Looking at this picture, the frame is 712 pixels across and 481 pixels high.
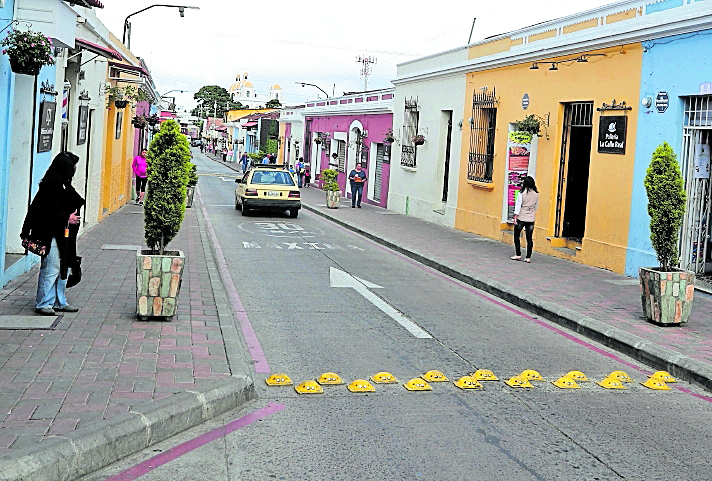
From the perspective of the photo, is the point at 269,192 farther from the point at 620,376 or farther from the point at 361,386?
the point at 361,386

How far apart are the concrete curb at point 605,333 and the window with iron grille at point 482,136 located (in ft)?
23.8

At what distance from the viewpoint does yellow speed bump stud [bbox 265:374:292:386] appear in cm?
733

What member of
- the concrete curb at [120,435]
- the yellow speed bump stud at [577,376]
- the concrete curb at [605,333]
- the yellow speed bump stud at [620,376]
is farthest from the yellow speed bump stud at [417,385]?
the concrete curb at [605,333]

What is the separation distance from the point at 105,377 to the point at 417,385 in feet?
8.64

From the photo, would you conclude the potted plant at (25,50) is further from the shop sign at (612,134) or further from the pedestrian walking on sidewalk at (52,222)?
the shop sign at (612,134)

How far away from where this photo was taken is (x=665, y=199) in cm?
1039

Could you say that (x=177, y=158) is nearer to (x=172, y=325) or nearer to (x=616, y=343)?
(x=172, y=325)

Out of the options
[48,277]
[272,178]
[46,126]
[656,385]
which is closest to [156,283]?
[48,277]

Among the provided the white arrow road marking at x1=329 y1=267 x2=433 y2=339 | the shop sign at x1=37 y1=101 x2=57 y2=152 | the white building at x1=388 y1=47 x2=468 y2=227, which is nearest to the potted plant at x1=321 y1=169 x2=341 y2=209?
the white building at x1=388 y1=47 x2=468 y2=227

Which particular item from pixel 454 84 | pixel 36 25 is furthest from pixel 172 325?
pixel 454 84

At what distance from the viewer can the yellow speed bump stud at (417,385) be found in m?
7.33

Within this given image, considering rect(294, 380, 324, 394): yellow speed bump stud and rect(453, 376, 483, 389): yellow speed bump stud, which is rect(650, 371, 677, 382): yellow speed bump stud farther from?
rect(294, 380, 324, 394): yellow speed bump stud

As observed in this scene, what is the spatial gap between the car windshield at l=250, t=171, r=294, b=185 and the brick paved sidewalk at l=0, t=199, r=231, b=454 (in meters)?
14.4

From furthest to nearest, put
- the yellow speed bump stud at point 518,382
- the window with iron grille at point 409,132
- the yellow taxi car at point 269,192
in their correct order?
1. the window with iron grille at point 409,132
2. the yellow taxi car at point 269,192
3. the yellow speed bump stud at point 518,382
